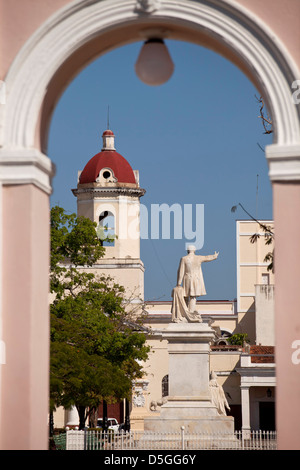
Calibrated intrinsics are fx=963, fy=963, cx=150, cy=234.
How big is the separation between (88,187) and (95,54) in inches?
2212

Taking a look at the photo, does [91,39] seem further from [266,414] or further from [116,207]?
[116,207]

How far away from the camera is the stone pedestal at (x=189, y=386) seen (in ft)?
68.8

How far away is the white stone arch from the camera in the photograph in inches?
226

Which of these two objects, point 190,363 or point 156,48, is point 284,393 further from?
point 190,363

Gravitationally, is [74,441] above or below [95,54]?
below

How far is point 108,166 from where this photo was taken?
63.0 m

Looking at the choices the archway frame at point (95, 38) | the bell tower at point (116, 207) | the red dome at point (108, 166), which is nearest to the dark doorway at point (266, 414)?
the bell tower at point (116, 207)

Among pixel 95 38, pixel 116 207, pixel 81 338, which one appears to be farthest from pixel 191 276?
pixel 116 207

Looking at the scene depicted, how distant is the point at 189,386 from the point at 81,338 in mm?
3568

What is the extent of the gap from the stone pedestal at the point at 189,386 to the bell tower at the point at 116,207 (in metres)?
38.3

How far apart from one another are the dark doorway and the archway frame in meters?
38.7

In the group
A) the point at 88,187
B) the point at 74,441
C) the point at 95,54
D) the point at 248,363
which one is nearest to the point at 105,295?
the point at 74,441

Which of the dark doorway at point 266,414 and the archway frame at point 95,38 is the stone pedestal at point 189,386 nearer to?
the archway frame at point 95,38
